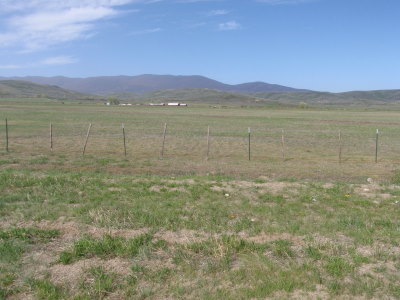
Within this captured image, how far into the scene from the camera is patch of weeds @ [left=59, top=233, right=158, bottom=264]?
Answer: 6.66 m

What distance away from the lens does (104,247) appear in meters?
6.83

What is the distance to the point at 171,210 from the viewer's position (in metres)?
9.10

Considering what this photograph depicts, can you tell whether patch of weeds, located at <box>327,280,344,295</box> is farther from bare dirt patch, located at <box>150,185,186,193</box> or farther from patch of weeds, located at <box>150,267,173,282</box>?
bare dirt patch, located at <box>150,185,186,193</box>

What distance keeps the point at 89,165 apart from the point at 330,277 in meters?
14.9

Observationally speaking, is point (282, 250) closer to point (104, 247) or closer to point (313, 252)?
point (313, 252)

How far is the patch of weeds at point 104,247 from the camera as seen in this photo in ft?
21.8

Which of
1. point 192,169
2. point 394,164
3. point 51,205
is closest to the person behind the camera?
point 51,205

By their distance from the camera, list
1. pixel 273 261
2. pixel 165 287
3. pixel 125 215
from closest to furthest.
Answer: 1. pixel 165 287
2. pixel 273 261
3. pixel 125 215

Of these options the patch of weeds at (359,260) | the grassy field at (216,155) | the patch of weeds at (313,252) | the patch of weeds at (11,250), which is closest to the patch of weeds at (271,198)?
the patch of weeds at (313,252)

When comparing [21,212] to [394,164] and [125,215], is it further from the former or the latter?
[394,164]

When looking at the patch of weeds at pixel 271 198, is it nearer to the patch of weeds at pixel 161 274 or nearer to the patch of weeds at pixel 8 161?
the patch of weeds at pixel 161 274

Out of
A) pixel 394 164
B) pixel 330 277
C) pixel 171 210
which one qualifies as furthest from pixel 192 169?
pixel 330 277

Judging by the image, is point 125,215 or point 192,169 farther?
point 192,169

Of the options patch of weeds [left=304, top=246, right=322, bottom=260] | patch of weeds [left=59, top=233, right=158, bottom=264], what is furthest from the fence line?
patch of weeds [left=304, top=246, right=322, bottom=260]
